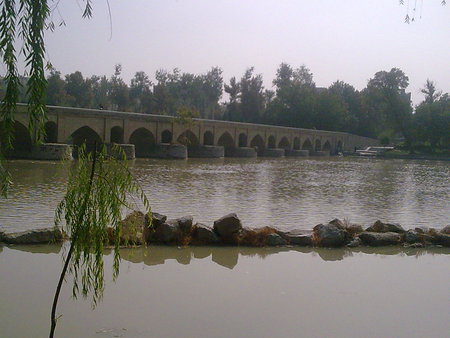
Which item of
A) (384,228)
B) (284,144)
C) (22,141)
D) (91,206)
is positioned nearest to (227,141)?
(284,144)

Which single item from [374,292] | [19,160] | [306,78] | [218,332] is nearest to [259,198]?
[374,292]

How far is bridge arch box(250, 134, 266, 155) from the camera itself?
66.6 metres

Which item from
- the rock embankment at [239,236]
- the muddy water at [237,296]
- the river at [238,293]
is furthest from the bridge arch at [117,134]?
the muddy water at [237,296]

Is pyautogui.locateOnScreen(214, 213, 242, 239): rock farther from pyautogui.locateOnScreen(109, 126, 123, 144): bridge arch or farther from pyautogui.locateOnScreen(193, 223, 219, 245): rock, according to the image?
pyautogui.locateOnScreen(109, 126, 123, 144): bridge arch

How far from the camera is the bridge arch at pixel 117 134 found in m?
41.9

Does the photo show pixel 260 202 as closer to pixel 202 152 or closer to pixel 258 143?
pixel 202 152

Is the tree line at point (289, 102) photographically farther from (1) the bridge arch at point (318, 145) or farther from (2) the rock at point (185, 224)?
(2) the rock at point (185, 224)

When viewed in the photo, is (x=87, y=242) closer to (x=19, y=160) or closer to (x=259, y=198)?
(x=259, y=198)

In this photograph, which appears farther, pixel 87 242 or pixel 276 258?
pixel 276 258

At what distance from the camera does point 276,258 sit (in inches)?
339

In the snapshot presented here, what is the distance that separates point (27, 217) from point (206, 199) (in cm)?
649

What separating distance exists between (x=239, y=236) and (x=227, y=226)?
30 cm

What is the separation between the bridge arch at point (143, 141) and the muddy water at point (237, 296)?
37652 millimetres

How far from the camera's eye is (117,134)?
4344 cm
